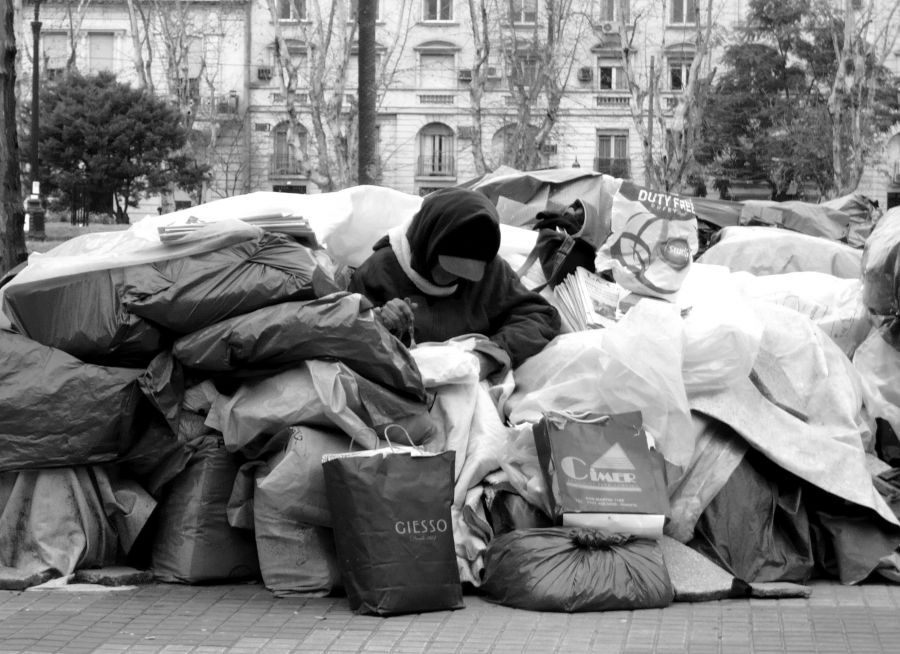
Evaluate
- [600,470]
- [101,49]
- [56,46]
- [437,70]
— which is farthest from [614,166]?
[600,470]

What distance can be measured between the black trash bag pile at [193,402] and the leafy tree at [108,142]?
81.9 feet

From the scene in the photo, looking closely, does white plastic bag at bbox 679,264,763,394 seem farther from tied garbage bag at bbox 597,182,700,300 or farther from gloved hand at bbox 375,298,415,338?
gloved hand at bbox 375,298,415,338

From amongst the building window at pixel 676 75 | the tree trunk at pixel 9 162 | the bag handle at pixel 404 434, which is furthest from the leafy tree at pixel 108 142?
the bag handle at pixel 404 434

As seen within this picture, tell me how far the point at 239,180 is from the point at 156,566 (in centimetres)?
4624

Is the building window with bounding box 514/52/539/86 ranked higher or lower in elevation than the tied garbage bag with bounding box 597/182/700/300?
higher

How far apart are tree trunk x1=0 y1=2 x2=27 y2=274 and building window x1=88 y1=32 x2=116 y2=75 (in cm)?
4565

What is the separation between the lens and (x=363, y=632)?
162 inches

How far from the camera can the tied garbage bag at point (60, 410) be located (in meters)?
4.59

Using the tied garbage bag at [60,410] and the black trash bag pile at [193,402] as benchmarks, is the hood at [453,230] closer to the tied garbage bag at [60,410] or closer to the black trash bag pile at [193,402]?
the black trash bag pile at [193,402]

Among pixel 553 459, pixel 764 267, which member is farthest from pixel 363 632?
pixel 764 267

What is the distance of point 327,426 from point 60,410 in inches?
36.0

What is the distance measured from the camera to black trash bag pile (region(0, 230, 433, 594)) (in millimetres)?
4598

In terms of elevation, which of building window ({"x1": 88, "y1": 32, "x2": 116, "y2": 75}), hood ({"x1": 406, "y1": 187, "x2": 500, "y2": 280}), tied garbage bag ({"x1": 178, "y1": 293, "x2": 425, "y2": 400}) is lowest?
tied garbage bag ({"x1": 178, "y1": 293, "x2": 425, "y2": 400})

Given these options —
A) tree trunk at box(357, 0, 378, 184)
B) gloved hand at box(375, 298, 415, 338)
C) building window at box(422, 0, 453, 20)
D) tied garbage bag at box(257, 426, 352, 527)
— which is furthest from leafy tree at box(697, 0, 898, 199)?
tied garbage bag at box(257, 426, 352, 527)
